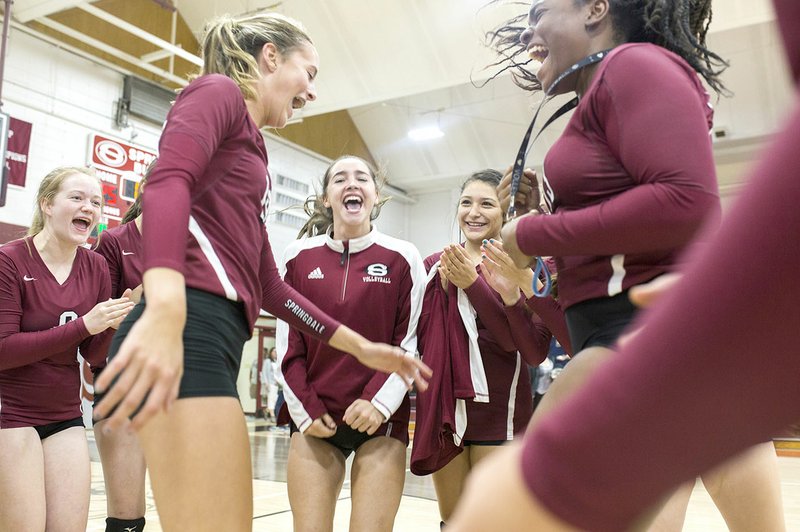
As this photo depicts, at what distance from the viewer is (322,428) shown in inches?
106

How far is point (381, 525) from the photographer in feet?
8.45

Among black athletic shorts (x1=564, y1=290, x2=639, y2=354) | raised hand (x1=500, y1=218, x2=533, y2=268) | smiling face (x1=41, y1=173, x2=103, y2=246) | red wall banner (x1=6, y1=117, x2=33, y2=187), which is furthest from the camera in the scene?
red wall banner (x1=6, y1=117, x2=33, y2=187)

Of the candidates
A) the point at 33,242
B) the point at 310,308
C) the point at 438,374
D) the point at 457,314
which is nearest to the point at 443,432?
the point at 438,374

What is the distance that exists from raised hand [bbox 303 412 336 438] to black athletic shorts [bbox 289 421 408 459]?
47 millimetres

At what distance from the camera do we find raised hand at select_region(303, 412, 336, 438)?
8.81 feet

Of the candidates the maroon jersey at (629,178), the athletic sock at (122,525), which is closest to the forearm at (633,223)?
the maroon jersey at (629,178)

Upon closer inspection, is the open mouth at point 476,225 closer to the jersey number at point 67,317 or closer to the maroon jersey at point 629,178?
the maroon jersey at point 629,178

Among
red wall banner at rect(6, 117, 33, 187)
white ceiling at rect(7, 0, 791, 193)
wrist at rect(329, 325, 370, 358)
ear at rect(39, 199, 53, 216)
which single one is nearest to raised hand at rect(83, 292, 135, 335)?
ear at rect(39, 199, 53, 216)

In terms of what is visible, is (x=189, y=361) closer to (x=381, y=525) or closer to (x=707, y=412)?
(x=707, y=412)

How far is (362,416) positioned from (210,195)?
1334 mm

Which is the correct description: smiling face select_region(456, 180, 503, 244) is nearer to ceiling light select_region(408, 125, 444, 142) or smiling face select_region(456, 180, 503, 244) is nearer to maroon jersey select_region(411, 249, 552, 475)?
maroon jersey select_region(411, 249, 552, 475)

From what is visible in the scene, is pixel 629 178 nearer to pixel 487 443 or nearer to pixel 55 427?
pixel 487 443

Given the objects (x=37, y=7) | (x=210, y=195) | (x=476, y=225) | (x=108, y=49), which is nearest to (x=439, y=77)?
(x=108, y=49)

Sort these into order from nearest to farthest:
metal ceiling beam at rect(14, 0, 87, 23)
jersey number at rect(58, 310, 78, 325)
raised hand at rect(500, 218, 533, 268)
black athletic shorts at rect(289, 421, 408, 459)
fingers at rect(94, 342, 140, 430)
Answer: fingers at rect(94, 342, 140, 430) → raised hand at rect(500, 218, 533, 268) → black athletic shorts at rect(289, 421, 408, 459) → jersey number at rect(58, 310, 78, 325) → metal ceiling beam at rect(14, 0, 87, 23)
